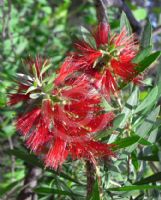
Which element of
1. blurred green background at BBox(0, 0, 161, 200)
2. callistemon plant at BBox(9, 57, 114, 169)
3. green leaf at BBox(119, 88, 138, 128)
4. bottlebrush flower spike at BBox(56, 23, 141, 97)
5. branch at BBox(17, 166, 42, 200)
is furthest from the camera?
blurred green background at BBox(0, 0, 161, 200)

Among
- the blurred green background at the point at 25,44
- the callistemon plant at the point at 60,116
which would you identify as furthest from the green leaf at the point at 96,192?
the blurred green background at the point at 25,44

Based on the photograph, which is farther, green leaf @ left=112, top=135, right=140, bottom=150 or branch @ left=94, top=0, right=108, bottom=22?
branch @ left=94, top=0, right=108, bottom=22

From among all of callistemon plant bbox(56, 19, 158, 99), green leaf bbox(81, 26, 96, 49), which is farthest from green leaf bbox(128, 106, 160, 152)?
green leaf bbox(81, 26, 96, 49)

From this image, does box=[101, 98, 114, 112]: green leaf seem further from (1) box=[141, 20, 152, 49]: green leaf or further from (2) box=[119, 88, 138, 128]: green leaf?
(1) box=[141, 20, 152, 49]: green leaf

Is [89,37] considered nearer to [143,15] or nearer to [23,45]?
[23,45]

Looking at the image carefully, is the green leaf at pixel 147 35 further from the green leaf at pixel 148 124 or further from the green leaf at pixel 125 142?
the green leaf at pixel 125 142
